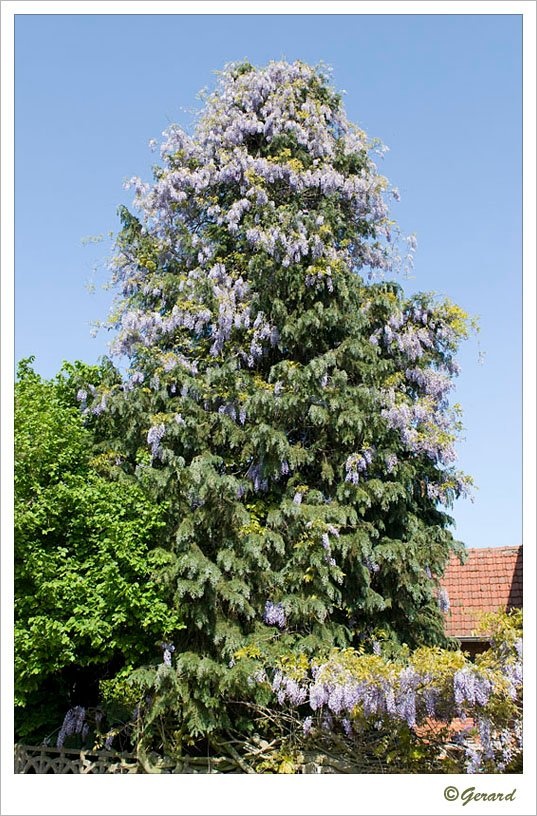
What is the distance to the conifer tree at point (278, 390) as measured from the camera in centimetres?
1184

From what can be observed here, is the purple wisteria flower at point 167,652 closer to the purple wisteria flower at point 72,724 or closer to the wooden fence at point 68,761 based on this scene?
the wooden fence at point 68,761

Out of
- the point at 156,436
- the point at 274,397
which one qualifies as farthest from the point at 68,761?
the point at 274,397

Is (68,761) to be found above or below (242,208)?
below

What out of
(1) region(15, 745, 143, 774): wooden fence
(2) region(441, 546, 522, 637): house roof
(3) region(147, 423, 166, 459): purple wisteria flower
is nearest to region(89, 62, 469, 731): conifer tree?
(3) region(147, 423, 166, 459): purple wisteria flower

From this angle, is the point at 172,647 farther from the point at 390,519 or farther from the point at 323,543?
the point at 390,519

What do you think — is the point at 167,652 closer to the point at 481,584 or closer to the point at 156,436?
the point at 156,436

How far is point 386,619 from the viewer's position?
499 inches

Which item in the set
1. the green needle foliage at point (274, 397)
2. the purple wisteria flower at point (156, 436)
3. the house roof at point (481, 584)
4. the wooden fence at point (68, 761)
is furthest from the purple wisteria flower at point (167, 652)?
the house roof at point (481, 584)

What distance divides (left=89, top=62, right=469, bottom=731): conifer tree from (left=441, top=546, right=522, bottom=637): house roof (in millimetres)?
2988

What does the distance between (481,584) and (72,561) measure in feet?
27.1

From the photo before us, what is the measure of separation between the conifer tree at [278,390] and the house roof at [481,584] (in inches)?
118

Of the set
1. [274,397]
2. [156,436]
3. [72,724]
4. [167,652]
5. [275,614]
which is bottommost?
[72,724]

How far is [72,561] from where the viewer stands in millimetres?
11406

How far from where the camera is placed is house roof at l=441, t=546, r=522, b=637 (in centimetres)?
1558
